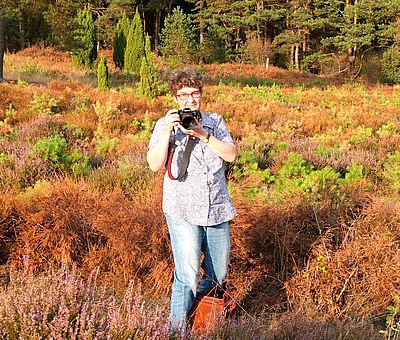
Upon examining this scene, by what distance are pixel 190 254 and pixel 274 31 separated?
4753 centimetres

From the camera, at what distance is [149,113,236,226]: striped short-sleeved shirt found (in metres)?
2.75

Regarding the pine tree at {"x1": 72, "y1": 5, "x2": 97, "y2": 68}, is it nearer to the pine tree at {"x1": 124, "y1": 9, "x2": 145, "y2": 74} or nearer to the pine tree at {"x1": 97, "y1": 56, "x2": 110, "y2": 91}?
the pine tree at {"x1": 124, "y1": 9, "x2": 145, "y2": 74}

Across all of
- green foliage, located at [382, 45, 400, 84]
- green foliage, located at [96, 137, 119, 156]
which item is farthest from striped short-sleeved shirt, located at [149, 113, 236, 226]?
green foliage, located at [382, 45, 400, 84]

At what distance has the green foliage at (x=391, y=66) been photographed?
1310 inches

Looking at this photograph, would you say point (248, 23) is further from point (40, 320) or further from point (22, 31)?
point (40, 320)

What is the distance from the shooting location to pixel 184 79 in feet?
9.03

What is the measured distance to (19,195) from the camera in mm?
4668

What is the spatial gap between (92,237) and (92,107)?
772cm

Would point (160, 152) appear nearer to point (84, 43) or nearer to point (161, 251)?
point (161, 251)

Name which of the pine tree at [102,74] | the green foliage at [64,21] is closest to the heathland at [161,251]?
the pine tree at [102,74]

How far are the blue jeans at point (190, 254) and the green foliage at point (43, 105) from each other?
7959mm

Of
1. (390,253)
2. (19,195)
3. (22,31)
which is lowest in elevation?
(390,253)

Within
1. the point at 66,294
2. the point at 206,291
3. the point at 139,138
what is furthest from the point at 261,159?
the point at 66,294

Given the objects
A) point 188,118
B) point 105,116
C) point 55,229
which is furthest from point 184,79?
point 105,116
